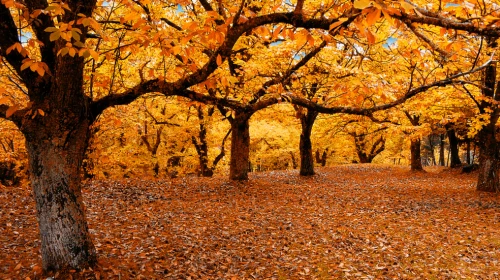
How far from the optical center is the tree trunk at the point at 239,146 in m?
14.1

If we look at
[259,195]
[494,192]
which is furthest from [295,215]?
[494,192]

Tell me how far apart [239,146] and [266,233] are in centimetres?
592

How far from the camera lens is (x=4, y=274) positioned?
5.42 meters

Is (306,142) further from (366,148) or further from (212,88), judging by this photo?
(366,148)

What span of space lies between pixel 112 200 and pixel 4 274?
5411 millimetres

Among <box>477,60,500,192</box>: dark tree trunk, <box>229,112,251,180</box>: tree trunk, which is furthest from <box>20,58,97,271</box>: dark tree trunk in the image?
<box>477,60,500,192</box>: dark tree trunk

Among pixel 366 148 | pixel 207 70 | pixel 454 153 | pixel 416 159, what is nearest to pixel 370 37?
pixel 207 70

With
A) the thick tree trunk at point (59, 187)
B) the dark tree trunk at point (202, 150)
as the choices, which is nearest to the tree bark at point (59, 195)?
the thick tree trunk at point (59, 187)

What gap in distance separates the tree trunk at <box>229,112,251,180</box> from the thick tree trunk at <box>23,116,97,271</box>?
8.86 metres

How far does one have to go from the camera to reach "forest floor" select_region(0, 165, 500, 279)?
21.7ft

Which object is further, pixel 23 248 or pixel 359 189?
pixel 359 189

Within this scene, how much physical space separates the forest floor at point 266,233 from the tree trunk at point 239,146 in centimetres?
58

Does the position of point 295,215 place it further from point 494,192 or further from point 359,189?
point 494,192

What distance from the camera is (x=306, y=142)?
61.9ft
